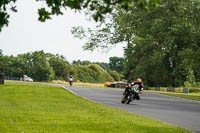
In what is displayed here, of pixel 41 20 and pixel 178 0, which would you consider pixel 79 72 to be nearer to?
pixel 178 0

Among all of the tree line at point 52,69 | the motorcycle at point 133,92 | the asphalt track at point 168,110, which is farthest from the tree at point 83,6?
the tree line at point 52,69

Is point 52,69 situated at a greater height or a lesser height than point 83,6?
greater

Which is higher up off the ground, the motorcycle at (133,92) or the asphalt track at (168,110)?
the motorcycle at (133,92)

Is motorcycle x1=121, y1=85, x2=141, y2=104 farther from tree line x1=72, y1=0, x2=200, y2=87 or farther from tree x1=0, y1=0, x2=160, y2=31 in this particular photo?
tree x1=0, y1=0, x2=160, y2=31

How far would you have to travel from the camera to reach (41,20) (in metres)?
6.27

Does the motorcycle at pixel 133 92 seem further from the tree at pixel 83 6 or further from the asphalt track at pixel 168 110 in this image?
the tree at pixel 83 6

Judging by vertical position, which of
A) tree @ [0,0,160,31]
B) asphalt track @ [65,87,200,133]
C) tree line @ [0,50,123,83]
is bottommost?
asphalt track @ [65,87,200,133]

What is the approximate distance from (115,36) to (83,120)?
52017 millimetres

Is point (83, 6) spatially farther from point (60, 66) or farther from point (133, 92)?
point (60, 66)

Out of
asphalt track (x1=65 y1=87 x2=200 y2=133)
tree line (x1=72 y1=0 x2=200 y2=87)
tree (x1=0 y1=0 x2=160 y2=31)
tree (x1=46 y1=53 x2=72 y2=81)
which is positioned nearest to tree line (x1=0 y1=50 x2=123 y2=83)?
tree (x1=46 y1=53 x2=72 y2=81)

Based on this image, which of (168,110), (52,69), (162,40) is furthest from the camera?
(52,69)

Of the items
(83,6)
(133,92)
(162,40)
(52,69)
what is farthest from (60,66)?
(83,6)

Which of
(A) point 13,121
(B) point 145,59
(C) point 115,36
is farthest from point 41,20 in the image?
(C) point 115,36

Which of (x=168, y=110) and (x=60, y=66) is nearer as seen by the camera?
(x=168, y=110)
